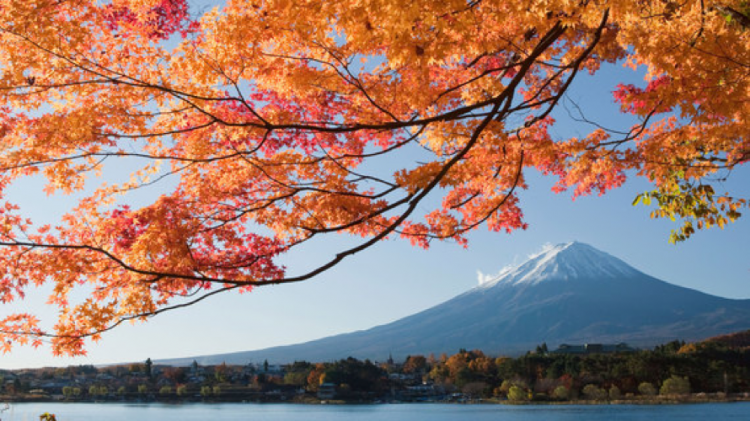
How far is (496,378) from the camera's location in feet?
301

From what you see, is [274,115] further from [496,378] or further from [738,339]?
[738,339]

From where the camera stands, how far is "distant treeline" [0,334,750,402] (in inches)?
2788

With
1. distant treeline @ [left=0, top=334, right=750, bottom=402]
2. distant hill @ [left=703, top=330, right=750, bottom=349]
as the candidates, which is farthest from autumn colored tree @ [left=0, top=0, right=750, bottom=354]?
distant hill @ [left=703, top=330, right=750, bottom=349]

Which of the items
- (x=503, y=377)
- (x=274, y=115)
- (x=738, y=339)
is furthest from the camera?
(x=738, y=339)

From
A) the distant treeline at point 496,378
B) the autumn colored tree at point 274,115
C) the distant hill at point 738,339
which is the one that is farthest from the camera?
the distant hill at point 738,339

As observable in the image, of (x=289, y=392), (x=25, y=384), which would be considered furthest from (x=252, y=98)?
(x=289, y=392)

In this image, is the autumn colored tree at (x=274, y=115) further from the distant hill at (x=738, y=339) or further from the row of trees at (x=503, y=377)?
the distant hill at (x=738, y=339)

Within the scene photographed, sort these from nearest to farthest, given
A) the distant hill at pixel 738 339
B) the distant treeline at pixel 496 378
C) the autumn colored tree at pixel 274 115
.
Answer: the autumn colored tree at pixel 274 115 < the distant treeline at pixel 496 378 < the distant hill at pixel 738 339

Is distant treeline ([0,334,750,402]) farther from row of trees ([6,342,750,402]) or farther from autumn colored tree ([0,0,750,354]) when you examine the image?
autumn colored tree ([0,0,750,354])

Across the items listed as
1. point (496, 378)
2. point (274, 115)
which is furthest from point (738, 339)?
point (274, 115)

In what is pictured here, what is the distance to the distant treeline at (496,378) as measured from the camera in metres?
70.8

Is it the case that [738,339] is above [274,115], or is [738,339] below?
below

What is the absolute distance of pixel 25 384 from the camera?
7569 centimetres

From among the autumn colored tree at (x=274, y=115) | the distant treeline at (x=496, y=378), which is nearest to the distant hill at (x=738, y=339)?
the distant treeline at (x=496, y=378)
